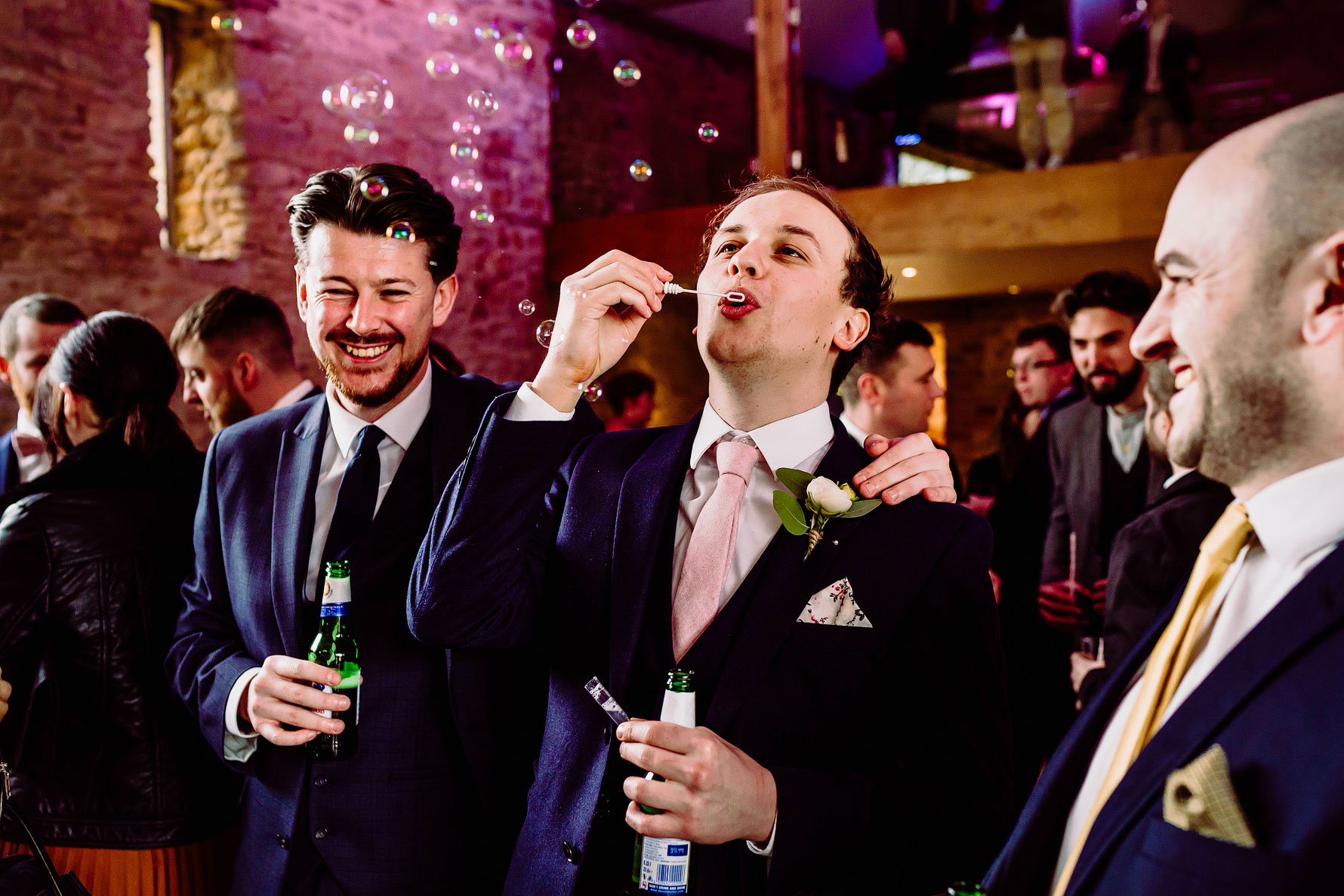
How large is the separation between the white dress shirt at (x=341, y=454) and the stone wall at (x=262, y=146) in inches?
107

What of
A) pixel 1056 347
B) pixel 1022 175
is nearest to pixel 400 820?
pixel 1056 347

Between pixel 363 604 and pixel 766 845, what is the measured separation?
32.0 inches

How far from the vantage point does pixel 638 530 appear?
148cm

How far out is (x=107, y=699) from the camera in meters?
1.93

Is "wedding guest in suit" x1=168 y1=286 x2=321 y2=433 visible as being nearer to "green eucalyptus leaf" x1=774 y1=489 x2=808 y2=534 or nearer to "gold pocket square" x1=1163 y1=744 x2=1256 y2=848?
"green eucalyptus leaf" x1=774 y1=489 x2=808 y2=534

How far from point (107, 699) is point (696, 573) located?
1315 millimetres

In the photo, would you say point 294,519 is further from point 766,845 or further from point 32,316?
point 32,316

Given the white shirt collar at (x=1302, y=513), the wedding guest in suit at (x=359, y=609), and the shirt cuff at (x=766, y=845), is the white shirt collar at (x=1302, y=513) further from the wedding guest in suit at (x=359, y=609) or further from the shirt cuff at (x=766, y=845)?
the wedding guest in suit at (x=359, y=609)

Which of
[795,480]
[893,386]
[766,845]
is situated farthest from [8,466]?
[766,845]

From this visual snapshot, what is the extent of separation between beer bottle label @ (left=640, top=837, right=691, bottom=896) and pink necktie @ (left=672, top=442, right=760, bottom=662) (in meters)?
0.29

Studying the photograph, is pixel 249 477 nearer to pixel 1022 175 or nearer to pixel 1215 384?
pixel 1215 384

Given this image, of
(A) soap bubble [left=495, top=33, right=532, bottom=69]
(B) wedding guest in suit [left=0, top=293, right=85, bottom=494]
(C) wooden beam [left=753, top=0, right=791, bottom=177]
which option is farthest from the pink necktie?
Result: (C) wooden beam [left=753, top=0, right=791, bottom=177]

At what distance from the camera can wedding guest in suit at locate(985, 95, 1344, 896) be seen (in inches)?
28.9

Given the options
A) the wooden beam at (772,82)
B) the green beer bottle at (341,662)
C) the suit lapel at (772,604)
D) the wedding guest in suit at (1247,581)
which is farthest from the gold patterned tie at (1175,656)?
the wooden beam at (772,82)
